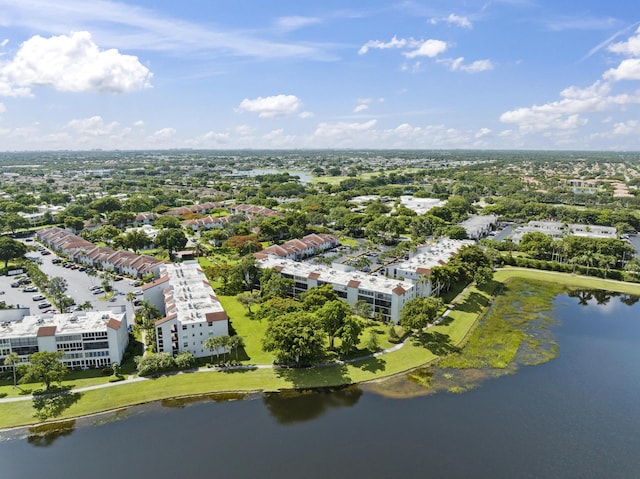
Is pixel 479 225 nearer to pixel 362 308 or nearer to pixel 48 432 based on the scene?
pixel 362 308

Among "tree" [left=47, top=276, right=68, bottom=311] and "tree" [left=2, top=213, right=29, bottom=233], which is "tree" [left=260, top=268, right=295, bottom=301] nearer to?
"tree" [left=47, top=276, right=68, bottom=311]

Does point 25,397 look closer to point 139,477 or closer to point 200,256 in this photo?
point 139,477

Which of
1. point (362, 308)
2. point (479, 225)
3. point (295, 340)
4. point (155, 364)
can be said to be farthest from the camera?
point (479, 225)

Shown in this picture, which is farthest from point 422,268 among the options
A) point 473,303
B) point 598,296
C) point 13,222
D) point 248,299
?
point 13,222

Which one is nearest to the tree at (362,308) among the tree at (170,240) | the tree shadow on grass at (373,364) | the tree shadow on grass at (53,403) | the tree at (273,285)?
the tree shadow on grass at (373,364)

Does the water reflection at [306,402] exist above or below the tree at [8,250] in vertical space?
below

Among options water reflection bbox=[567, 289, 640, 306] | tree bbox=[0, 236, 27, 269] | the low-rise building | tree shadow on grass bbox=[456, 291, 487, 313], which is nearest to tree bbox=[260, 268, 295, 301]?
tree shadow on grass bbox=[456, 291, 487, 313]

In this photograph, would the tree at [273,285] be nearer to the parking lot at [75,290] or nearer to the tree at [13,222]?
the parking lot at [75,290]
